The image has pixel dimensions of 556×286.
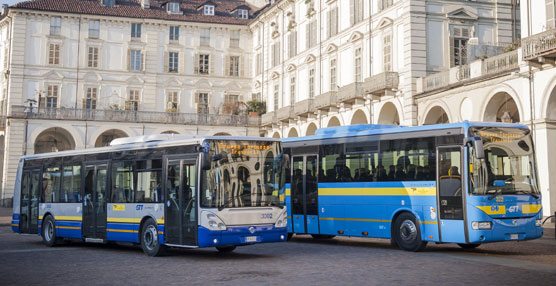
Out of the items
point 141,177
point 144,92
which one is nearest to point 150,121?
point 144,92

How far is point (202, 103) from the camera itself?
176 ft

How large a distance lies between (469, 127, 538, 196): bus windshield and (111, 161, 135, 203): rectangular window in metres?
7.55

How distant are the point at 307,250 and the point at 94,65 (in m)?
39.3

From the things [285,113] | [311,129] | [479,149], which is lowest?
[479,149]

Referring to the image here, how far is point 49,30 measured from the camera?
165ft

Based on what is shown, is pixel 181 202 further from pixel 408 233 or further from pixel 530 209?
pixel 530 209

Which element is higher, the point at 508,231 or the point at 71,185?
the point at 71,185

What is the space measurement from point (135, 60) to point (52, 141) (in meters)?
9.59

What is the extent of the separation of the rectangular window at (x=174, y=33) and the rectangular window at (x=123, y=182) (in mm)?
38166

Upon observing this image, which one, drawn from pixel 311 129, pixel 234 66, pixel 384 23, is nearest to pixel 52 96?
pixel 234 66

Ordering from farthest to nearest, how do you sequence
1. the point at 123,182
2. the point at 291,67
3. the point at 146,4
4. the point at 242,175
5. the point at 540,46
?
the point at 146,4 → the point at 291,67 → the point at 540,46 → the point at 123,182 → the point at 242,175

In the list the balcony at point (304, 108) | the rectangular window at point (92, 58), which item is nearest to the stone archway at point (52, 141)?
the rectangular window at point (92, 58)

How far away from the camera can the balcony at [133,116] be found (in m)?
48.0

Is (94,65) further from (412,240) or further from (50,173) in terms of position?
(412,240)
